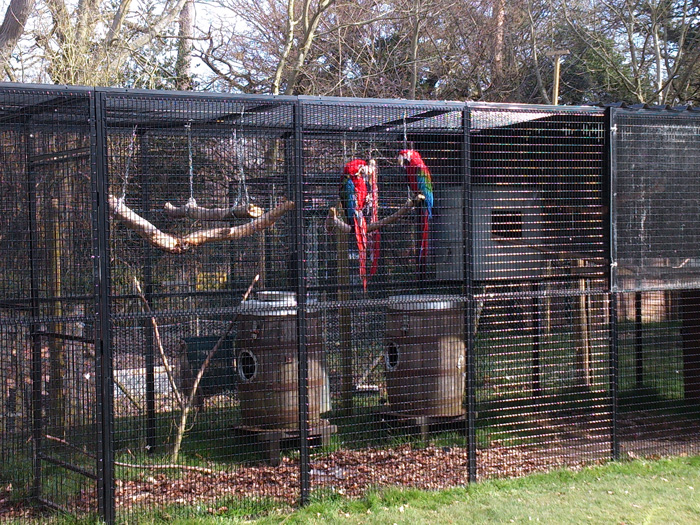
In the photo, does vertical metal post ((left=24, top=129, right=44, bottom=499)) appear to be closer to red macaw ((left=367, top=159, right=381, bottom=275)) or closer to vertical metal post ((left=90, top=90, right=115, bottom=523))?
vertical metal post ((left=90, top=90, right=115, bottom=523))

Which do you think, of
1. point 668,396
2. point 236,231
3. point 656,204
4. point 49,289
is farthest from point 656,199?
point 49,289

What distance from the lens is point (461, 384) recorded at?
20.4 ft

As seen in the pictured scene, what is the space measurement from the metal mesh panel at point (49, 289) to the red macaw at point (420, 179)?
2313 millimetres

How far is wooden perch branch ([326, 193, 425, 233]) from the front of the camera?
5.49 m

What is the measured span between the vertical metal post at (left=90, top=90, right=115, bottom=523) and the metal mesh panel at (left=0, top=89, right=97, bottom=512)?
87mm

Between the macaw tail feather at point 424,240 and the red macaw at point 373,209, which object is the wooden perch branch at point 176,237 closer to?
the red macaw at point 373,209

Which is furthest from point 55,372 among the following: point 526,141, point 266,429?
point 526,141

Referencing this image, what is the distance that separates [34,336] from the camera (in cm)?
490

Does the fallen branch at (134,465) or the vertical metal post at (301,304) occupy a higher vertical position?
the vertical metal post at (301,304)

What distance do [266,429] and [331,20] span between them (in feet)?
32.7

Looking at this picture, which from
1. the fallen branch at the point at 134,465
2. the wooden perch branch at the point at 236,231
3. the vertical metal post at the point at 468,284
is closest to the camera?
the fallen branch at the point at 134,465

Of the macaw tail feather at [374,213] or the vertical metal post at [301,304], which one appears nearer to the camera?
the vertical metal post at [301,304]

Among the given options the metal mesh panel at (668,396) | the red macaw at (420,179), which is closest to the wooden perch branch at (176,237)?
the red macaw at (420,179)

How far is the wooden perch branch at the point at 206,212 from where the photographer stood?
15.9 feet
